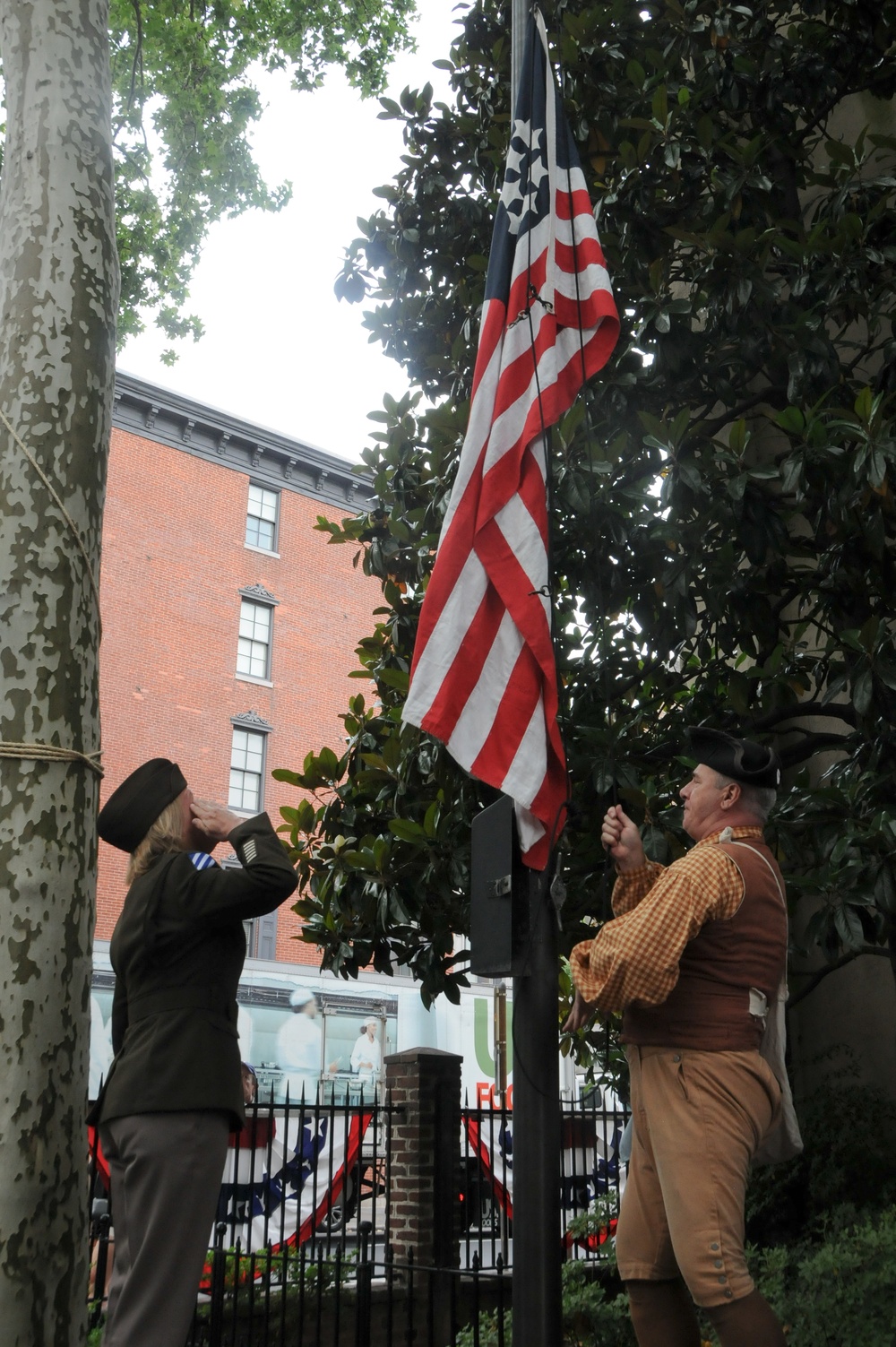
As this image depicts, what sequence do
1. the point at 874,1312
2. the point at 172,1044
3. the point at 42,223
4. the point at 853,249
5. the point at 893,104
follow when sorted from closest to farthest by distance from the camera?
the point at 172,1044 → the point at 42,223 → the point at 874,1312 → the point at 853,249 → the point at 893,104

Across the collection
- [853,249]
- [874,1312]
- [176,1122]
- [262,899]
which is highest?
[853,249]

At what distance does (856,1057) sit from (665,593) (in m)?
3.34

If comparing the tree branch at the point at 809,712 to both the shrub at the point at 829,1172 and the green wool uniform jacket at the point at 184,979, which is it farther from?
the green wool uniform jacket at the point at 184,979

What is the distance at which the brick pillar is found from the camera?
8594 millimetres

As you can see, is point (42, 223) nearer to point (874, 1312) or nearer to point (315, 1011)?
point (874, 1312)

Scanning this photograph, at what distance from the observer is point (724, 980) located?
360 centimetres

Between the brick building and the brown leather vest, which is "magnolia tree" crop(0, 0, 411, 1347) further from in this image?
the brick building

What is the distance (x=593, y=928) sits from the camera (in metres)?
6.84

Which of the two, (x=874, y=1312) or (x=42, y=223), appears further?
(x=874, y=1312)

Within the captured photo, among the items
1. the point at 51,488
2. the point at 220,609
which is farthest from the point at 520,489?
the point at 220,609

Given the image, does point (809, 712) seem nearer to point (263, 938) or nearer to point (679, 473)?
point (679, 473)

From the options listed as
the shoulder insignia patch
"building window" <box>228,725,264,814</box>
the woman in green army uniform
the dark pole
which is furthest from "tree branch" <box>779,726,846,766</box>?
"building window" <box>228,725,264,814</box>

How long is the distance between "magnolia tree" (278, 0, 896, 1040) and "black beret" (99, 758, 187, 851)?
6.29 ft

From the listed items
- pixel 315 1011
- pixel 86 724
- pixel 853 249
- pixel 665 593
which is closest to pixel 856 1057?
pixel 665 593
